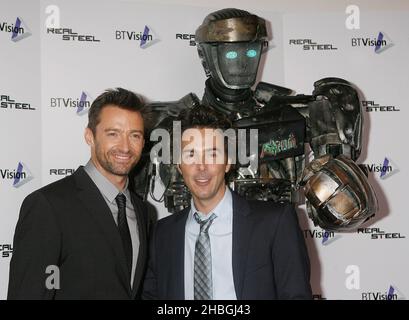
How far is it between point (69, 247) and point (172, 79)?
1556 millimetres

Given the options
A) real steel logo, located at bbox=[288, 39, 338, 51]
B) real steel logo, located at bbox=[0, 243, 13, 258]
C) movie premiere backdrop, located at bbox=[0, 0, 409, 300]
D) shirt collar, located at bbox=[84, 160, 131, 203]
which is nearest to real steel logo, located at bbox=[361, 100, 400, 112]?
movie premiere backdrop, located at bbox=[0, 0, 409, 300]

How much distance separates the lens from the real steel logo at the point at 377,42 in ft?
11.1

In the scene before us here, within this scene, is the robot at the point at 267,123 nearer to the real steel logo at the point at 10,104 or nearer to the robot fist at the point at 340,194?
the robot fist at the point at 340,194

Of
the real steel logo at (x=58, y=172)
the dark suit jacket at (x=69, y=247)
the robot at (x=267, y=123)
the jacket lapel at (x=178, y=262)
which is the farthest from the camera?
the real steel logo at (x=58, y=172)

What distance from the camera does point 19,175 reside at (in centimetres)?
284

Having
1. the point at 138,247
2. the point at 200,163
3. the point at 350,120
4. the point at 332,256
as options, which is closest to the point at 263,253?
the point at 200,163

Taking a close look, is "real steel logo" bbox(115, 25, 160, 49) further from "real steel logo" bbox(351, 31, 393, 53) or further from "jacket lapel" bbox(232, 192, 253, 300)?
"jacket lapel" bbox(232, 192, 253, 300)

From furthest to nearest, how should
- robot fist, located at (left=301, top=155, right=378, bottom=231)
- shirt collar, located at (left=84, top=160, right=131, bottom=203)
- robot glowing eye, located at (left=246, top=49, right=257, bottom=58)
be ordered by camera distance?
robot glowing eye, located at (left=246, top=49, right=257, bottom=58) → robot fist, located at (left=301, top=155, right=378, bottom=231) → shirt collar, located at (left=84, top=160, right=131, bottom=203)

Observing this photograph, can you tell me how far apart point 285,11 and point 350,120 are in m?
1.24

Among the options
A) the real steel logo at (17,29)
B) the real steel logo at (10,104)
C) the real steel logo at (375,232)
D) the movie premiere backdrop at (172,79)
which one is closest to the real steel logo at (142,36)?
the movie premiere backdrop at (172,79)

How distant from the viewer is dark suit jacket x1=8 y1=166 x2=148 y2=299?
1.75 m

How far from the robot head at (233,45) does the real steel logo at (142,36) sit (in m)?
0.70
